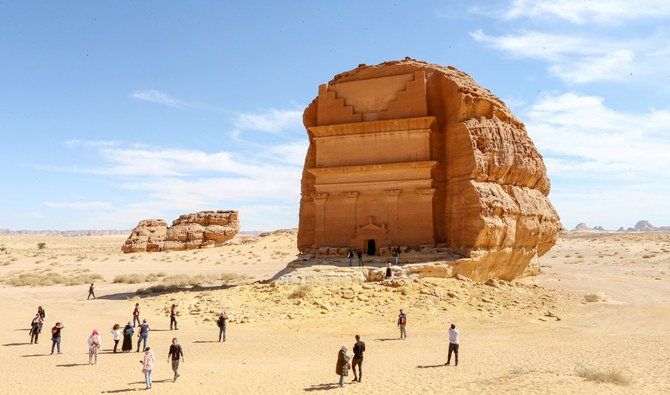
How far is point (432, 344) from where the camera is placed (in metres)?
16.8

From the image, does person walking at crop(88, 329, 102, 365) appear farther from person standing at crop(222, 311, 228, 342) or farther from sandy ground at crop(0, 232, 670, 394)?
person standing at crop(222, 311, 228, 342)

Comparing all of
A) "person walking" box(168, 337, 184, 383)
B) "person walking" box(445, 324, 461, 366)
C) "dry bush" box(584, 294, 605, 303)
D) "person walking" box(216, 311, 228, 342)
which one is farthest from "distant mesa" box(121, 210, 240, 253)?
"person walking" box(445, 324, 461, 366)

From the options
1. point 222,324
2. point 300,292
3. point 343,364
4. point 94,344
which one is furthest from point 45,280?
point 343,364

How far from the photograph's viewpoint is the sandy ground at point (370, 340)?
1265cm

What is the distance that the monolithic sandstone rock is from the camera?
2486 cm

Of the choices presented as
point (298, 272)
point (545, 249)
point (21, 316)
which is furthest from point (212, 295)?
point (545, 249)

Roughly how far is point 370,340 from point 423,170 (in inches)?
444

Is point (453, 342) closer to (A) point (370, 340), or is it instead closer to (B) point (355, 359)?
(B) point (355, 359)

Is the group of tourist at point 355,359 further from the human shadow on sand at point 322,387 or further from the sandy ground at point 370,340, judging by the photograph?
the sandy ground at point 370,340

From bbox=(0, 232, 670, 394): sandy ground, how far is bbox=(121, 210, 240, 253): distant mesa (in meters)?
37.4

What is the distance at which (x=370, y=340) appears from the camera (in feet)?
57.2

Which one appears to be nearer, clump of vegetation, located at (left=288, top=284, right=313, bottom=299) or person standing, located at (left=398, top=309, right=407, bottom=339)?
person standing, located at (left=398, top=309, right=407, bottom=339)

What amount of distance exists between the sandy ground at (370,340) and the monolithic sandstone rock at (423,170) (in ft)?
10.3

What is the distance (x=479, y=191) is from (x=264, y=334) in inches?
502
